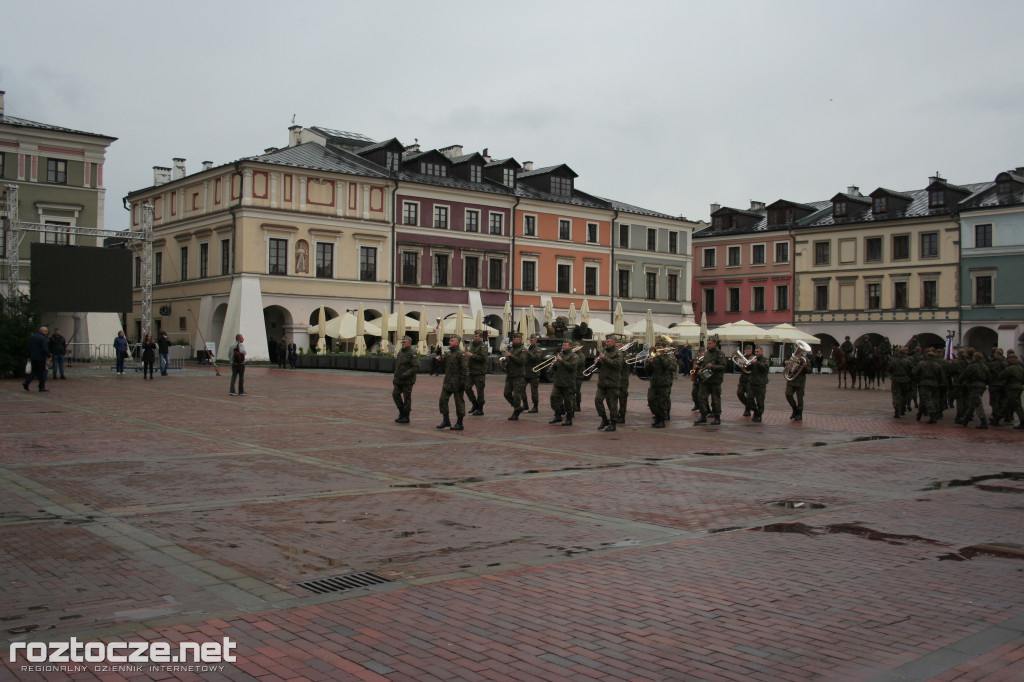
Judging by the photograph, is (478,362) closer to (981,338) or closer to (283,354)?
(283,354)

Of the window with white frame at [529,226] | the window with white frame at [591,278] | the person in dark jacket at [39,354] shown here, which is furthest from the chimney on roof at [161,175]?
the person in dark jacket at [39,354]

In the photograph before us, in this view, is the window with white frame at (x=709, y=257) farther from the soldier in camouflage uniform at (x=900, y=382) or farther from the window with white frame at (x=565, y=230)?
the soldier in camouflage uniform at (x=900, y=382)

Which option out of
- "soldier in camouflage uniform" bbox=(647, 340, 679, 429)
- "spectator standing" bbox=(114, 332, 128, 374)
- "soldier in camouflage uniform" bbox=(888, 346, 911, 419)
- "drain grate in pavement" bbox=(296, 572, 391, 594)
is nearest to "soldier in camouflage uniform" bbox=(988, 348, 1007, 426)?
"soldier in camouflage uniform" bbox=(888, 346, 911, 419)

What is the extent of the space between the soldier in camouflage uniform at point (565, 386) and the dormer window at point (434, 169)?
128ft

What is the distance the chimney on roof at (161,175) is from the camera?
58094mm

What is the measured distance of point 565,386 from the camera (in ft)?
59.3

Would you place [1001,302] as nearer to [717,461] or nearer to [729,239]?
[729,239]

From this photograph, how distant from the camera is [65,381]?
2869 cm

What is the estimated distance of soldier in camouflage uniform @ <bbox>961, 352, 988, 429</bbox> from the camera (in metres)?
19.1

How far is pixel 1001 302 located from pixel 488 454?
5195 centimetres

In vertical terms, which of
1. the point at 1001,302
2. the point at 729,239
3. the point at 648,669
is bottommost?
the point at 648,669

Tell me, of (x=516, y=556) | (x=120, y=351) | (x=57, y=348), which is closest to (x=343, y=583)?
(x=516, y=556)

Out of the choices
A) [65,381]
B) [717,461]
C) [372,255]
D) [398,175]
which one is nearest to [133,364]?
[65,381]

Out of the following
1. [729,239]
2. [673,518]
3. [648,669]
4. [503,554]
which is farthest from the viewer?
[729,239]
